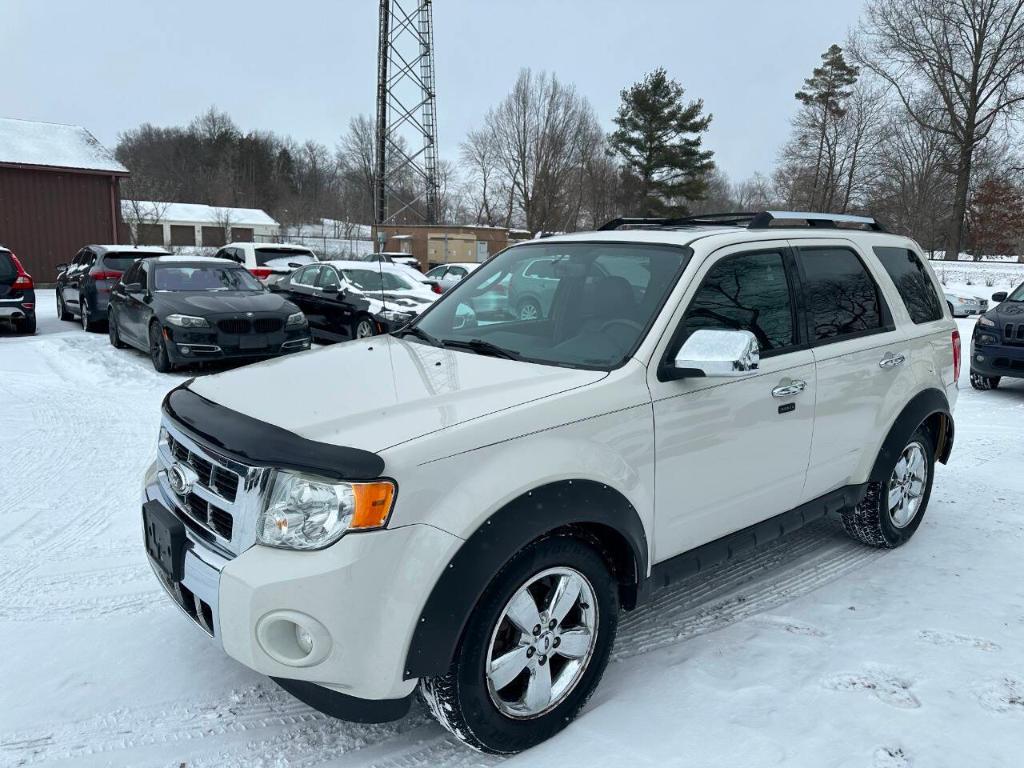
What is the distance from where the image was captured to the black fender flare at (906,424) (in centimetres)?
425

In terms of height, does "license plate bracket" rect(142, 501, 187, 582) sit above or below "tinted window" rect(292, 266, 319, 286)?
below

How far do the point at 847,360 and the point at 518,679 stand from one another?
2.40m

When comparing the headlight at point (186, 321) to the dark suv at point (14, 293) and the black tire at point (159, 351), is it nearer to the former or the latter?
the black tire at point (159, 351)

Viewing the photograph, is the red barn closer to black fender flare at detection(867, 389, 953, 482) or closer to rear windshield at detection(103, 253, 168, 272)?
rear windshield at detection(103, 253, 168, 272)

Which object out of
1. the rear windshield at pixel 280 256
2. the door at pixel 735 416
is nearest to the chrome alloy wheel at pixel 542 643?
the door at pixel 735 416

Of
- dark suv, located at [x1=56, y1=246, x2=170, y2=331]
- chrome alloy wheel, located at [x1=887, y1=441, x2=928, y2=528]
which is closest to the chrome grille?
chrome alloy wheel, located at [x1=887, y1=441, x2=928, y2=528]

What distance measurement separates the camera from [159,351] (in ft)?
32.3

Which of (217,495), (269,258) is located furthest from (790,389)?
(269,258)

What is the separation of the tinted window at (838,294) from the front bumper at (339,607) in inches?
96.4

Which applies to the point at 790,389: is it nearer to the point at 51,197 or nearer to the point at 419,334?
the point at 419,334

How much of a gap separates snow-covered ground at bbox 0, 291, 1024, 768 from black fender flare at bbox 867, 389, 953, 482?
606 millimetres

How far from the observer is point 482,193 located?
6688 cm

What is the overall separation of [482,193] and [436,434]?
2629 inches

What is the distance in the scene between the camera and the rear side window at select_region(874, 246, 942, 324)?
177 inches
